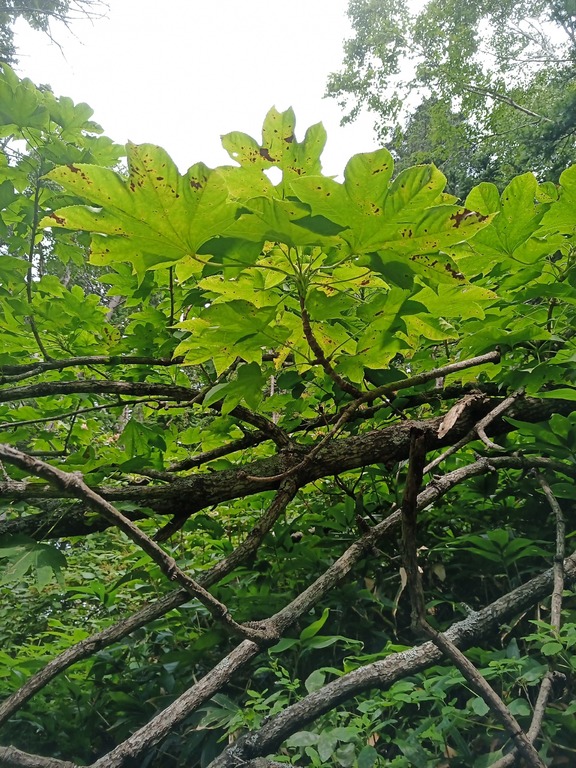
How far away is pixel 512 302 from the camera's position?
773mm

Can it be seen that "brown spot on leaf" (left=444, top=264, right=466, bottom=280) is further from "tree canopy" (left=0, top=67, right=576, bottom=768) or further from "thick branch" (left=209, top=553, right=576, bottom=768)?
"thick branch" (left=209, top=553, right=576, bottom=768)

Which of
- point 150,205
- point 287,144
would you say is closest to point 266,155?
point 287,144

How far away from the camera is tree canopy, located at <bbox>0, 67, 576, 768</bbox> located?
0.48 metres

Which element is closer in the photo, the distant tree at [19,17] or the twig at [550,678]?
the twig at [550,678]

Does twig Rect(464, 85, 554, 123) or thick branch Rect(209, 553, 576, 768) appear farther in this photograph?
twig Rect(464, 85, 554, 123)

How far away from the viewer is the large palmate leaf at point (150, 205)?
44cm

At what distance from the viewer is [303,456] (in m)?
1.01

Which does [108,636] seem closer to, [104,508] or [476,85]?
[104,508]

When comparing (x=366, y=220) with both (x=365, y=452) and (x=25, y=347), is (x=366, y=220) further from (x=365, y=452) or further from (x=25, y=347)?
(x=25, y=347)

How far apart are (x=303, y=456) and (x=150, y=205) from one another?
657 mm

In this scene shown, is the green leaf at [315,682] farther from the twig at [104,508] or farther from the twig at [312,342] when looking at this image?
the twig at [312,342]

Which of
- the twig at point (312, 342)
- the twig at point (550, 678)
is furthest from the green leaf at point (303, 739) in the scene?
the twig at point (312, 342)

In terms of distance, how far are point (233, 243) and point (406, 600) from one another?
2.96ft

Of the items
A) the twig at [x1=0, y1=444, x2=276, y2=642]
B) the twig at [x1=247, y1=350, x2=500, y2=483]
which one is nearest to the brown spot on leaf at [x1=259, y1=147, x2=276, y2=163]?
the twig at [x1=247, y1=350, x2=500, y2=483]
